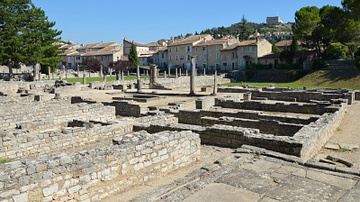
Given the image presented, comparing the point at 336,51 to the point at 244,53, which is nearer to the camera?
the point at 336,51

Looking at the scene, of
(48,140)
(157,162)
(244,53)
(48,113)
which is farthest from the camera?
(244,53)

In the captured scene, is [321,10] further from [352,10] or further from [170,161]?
[170,161]

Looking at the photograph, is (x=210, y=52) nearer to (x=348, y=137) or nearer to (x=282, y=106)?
(x=282, y=106)

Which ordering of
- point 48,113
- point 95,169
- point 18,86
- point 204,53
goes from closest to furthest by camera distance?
point 95,169 < point 48,113 < point 18,86 < point 204,53

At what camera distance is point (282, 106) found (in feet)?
70.3

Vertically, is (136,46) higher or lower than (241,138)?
higher

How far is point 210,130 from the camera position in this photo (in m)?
12.2

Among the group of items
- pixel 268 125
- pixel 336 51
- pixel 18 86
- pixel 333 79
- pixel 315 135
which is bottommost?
pixel 268 125

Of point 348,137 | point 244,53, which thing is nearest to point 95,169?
point 348,137

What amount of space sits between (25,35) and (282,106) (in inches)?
1466

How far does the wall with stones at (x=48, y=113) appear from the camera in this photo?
1476cm

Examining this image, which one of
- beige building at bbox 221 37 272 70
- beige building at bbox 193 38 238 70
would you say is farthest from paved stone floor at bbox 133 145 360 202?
beige building at bbox 193 38 238 70

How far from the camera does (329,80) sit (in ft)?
154

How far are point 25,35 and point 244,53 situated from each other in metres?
44.0
